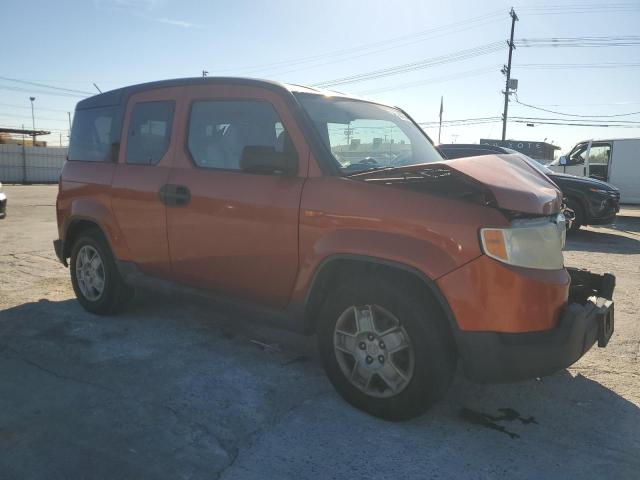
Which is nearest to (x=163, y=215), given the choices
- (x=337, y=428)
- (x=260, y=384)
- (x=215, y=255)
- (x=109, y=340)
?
(x=215, y=255)

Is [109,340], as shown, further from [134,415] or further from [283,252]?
[283,252]

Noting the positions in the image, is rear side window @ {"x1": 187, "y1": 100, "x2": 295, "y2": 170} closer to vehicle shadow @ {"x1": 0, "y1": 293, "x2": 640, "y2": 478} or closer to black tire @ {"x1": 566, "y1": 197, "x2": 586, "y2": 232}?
vehicle shadow @ {"x1": 0, "y1": 293, "x2": 640, "y2": 478}

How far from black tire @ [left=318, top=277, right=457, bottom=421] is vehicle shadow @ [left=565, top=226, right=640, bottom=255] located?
7017 millimetres

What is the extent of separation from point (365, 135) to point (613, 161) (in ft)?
47.4

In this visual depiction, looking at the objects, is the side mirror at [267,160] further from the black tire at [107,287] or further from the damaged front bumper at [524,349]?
the black tire at [107,287]

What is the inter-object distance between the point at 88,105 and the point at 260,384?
10.5 ft

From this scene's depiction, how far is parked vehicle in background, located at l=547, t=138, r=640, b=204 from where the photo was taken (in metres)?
15.0

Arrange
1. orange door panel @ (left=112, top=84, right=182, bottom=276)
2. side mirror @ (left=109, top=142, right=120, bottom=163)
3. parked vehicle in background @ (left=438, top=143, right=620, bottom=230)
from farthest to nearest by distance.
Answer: parked vehicle in background @ (left=438, top=143, right=620, bottom=230), side mirror @ (left=109, top=142, right=120, bottom=163), orange door panel @ (left=112, top=84, right=182, bottom=276)

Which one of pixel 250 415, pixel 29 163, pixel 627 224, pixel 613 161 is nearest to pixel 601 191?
pixel 627 224

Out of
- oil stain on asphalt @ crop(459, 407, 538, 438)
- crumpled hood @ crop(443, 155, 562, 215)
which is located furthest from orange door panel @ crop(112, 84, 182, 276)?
oil stain on asphalt @ crop(459, 407, 538, 438)

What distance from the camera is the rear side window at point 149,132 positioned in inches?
154

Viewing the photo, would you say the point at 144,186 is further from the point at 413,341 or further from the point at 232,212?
the point at 413,341

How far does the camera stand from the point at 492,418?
9.59 ft

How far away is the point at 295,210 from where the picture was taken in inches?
120
